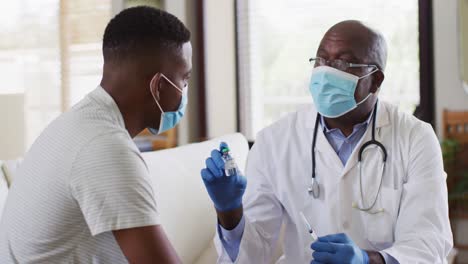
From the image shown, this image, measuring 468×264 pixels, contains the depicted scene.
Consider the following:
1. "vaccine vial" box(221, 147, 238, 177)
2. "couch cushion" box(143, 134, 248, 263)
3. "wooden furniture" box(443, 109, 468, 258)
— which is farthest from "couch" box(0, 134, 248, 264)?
"wooden furniture" box(443, 109, 468, 258)

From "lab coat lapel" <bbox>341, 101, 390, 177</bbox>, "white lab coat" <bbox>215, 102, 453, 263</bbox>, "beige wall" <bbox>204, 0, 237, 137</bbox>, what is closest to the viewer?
"white lab coat" <bbox>215, 102, 453, 263</bbox>

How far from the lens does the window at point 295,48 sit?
337cm

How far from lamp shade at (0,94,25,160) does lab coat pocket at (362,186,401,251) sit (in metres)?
2.00

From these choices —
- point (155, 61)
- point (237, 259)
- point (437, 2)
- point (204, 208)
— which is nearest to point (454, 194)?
point (437, 2)

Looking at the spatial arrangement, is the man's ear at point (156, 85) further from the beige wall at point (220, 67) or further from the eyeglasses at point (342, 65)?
the beige wall at point (220, 67)

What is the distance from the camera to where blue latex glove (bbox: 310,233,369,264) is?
4.16 feet

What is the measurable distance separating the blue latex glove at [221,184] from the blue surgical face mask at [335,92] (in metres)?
0.38

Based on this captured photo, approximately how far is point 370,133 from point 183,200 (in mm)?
659

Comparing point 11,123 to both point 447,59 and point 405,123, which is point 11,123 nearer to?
point 405,123

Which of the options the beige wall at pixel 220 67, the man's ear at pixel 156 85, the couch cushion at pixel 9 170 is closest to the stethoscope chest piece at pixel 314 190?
the man's ear at pixel 156 85

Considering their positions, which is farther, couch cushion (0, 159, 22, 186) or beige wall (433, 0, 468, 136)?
beige wall (433, 0, 468, 136)

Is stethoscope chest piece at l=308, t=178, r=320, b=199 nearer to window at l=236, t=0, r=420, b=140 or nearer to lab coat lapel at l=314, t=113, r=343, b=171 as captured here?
lab coat lapel at l=314, t=113, r=343, b=171

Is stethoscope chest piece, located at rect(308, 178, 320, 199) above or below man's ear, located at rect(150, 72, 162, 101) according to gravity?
below

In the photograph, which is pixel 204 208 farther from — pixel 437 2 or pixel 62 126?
pixel 437 2
